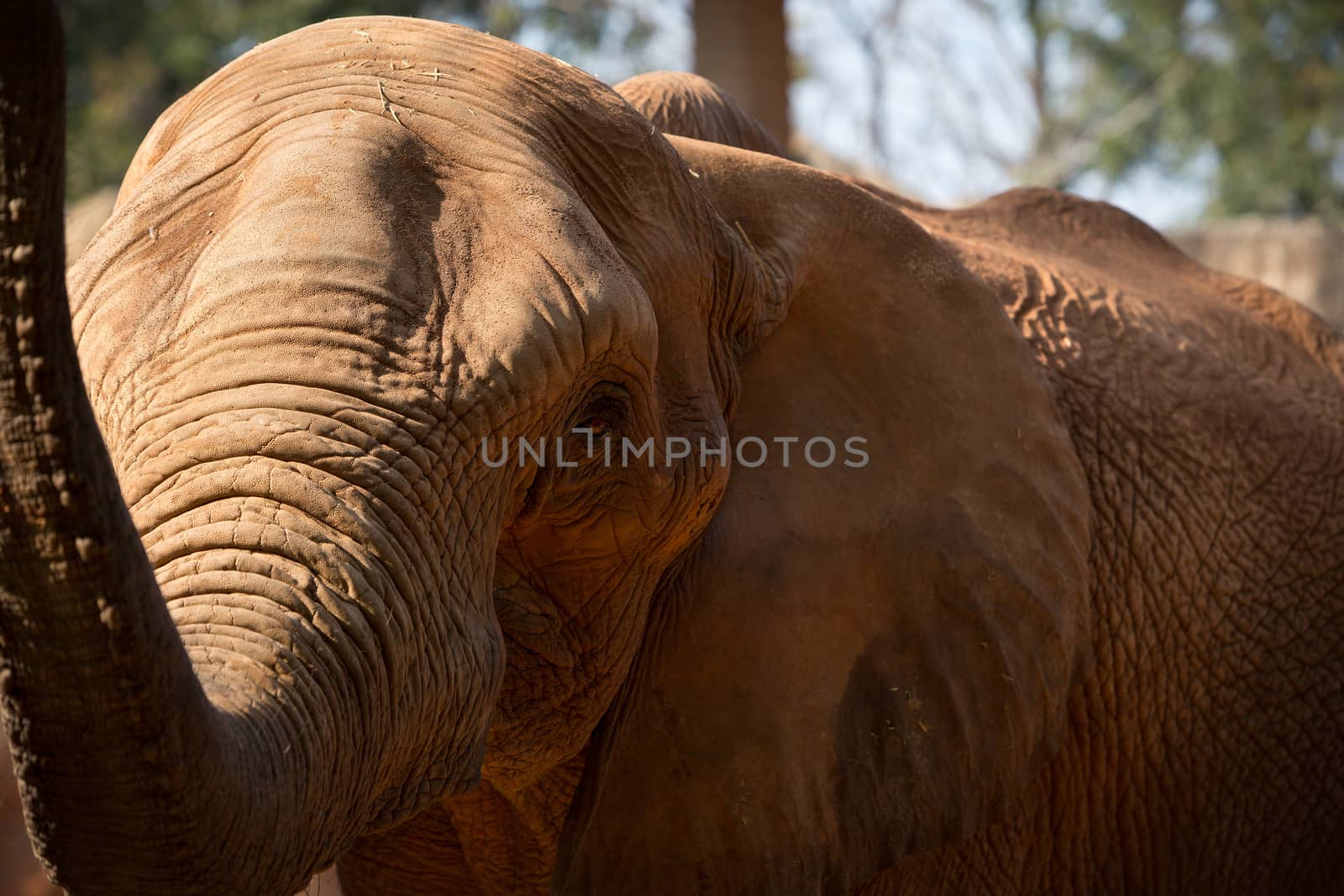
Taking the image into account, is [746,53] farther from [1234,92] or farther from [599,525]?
[1234,92]

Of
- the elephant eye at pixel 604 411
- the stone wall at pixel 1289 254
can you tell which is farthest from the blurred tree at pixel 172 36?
the elephant eye at pixel 604 411

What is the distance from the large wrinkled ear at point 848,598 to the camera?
2162 mm

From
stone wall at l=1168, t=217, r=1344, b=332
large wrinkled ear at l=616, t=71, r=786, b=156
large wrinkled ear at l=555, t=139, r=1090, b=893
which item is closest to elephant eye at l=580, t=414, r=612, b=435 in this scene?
large wrinkled ear at l=555, t=139, r=1090, b=893

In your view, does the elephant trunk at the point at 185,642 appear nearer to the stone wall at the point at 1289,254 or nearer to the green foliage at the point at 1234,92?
the stone wall at the point at 1289,254

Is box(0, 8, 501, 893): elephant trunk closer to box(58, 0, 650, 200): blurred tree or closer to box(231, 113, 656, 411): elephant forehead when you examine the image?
box(231, 113, 656, 411): elephant forehead

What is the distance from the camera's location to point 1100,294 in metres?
3.21

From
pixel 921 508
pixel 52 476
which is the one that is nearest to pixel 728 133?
pixel 921 508

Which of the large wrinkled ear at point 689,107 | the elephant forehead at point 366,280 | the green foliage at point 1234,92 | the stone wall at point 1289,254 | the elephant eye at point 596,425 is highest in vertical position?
the green foliage at point 1234,92

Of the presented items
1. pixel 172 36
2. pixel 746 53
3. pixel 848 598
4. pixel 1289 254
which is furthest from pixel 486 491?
pixel 172 36

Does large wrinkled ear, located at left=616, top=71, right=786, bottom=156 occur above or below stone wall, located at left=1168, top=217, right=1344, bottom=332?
below

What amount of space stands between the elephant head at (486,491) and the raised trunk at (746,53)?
5.26 m

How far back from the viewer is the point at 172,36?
1482cm

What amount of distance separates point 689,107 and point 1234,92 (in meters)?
14.3

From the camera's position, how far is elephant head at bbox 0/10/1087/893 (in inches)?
48.7
